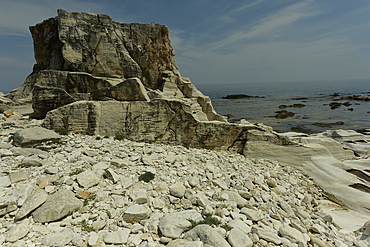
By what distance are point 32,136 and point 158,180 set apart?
567cm

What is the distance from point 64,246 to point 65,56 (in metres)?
17.6

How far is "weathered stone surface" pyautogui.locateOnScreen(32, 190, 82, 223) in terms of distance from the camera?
13.8ft

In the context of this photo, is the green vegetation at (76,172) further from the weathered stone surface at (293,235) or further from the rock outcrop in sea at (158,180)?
the weathered stone surface at (293,235)

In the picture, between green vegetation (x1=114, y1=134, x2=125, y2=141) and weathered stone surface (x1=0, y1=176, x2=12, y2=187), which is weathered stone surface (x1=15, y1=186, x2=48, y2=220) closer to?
weathered stone surface (x1=0, y1=176, x2=12, y2=187)

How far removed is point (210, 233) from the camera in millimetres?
4227

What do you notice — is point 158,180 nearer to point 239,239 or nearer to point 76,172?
point 76,172

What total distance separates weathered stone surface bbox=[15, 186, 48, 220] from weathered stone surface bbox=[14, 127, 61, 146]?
11.8 feet

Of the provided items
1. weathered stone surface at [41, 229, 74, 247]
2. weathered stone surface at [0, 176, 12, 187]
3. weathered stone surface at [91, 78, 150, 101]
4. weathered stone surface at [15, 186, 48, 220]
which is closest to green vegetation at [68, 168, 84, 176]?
weathered stone surface at [15, 186, 48, 220]

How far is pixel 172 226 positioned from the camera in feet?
14.6

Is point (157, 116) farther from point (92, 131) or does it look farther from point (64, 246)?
point (64, 246)

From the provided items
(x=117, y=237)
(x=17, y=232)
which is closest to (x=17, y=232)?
(x=17, y=232)

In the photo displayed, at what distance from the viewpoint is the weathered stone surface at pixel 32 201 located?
4160 millimetres

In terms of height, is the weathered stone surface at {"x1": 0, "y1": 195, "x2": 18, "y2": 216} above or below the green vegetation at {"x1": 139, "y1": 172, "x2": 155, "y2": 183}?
above

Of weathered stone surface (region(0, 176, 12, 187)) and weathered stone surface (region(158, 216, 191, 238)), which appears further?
weathered stone surface (region(0, 176, 12, 187))
